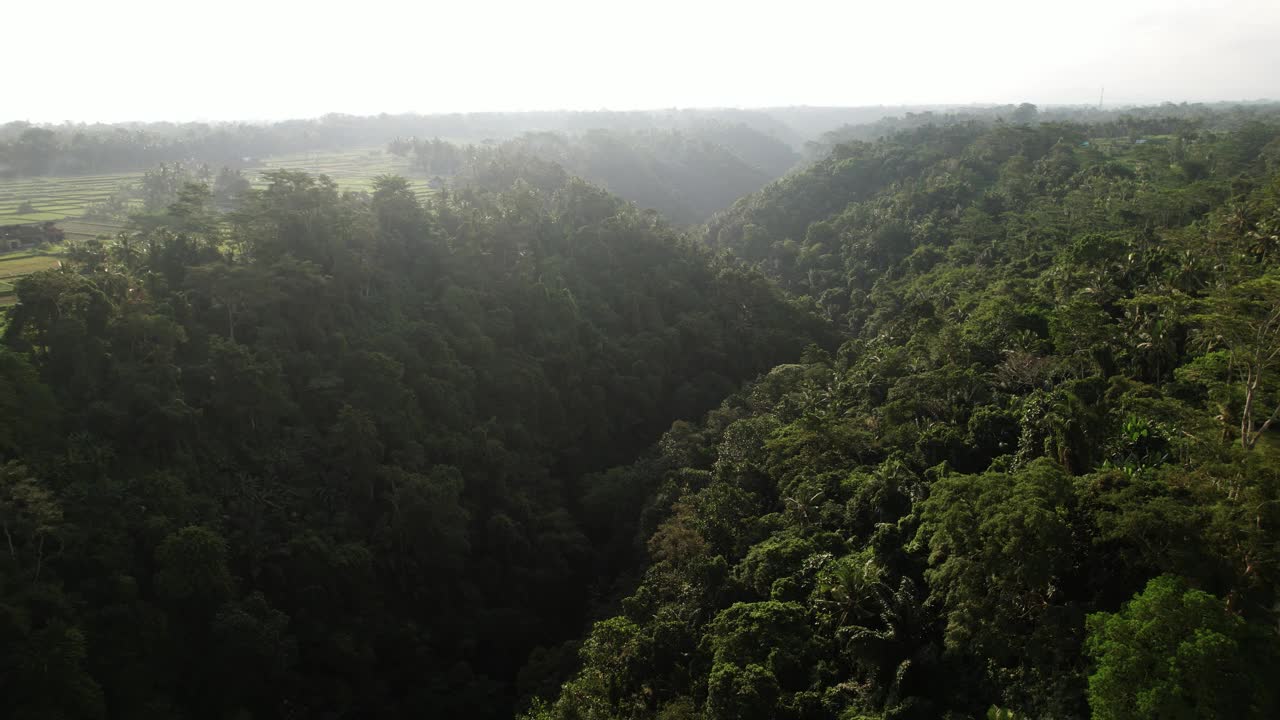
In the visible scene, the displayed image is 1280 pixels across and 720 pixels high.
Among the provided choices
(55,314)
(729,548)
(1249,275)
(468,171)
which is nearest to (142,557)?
(55,314)

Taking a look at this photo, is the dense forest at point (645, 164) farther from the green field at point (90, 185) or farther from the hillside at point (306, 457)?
the hillside at point (306, 457)

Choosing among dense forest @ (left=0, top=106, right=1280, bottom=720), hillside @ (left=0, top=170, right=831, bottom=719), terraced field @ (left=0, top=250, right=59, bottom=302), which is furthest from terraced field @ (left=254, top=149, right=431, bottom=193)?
hillside @ (left=0, top=170, right=831, bottom=719)

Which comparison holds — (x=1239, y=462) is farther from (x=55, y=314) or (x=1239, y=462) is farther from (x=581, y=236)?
(x=581, y=236)

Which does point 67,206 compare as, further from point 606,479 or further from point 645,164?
point 645,164

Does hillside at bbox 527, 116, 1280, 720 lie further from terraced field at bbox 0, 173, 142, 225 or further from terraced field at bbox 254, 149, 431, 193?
terraced field at bbox 254, 149, 431, 193

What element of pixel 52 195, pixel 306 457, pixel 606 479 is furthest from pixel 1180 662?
pixel 52 195

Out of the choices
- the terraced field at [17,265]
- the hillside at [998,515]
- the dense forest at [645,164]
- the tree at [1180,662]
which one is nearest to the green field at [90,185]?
the dense forest at [645,164]
